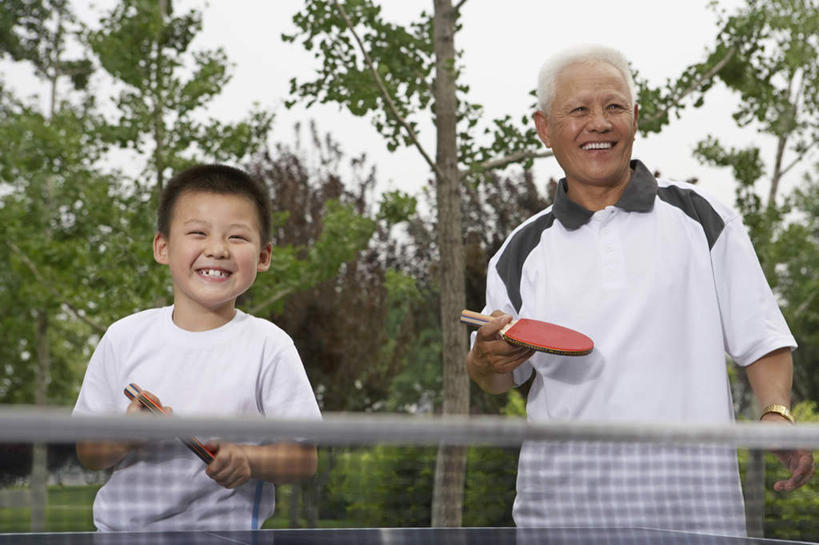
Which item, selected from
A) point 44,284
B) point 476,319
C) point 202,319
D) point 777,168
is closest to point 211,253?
point 202,319

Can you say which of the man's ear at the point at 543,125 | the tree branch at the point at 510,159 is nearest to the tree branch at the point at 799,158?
the tree branch at the point at 510,159

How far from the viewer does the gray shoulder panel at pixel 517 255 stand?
112 inches

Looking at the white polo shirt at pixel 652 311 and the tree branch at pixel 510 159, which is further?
the tree branch at pixel 510 159

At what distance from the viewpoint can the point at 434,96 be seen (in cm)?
855

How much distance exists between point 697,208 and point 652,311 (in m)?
0.35

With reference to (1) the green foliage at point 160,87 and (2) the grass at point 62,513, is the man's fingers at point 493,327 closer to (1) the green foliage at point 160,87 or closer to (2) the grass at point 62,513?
(2) the grass at point 62,513

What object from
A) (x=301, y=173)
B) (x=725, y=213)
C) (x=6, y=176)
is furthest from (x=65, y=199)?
(x=725, y=213)

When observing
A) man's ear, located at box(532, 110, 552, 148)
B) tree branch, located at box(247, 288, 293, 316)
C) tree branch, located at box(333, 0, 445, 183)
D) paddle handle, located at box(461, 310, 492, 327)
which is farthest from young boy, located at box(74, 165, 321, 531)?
tree branch, located at box(247, 288, 293, 316)

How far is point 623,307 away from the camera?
102 inches

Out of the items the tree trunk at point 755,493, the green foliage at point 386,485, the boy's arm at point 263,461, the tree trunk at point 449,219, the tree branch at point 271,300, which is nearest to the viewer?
the boy's arm at point 263,461

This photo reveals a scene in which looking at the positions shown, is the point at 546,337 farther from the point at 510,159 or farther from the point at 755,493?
the point at 510,159

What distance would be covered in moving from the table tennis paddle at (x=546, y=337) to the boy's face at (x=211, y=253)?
658mm

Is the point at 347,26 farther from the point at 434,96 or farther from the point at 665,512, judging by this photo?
the point at 665,512

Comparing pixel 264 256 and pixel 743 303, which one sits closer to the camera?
pixel 743 303
